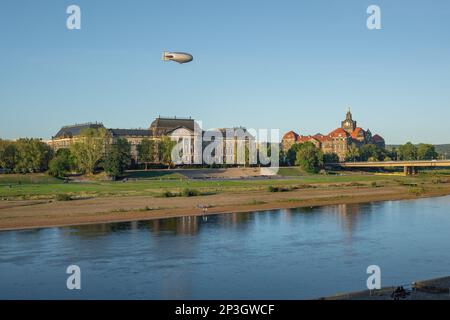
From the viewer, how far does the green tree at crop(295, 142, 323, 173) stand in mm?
144625

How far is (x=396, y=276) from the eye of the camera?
96.3 feet

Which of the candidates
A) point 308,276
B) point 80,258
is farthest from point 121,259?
point 308,276

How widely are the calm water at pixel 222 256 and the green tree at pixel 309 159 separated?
293ft

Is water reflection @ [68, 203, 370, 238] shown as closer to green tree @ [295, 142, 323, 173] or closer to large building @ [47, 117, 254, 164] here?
green tree @ [295, 142, 323, 173]

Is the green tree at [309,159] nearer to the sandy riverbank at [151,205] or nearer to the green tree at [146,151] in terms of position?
the green tree at [146,151]

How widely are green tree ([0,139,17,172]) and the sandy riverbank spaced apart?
53.8m

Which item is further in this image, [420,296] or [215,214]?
[215,214]

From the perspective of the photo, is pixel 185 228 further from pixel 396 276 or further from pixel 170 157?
pixel 170 157

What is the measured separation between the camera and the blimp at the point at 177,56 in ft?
163

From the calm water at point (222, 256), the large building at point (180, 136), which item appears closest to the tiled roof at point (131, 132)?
the large building at point (180, 136)

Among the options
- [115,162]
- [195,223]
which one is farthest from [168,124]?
[195,223]

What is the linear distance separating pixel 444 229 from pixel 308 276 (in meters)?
23.7

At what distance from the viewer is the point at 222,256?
3550cm
